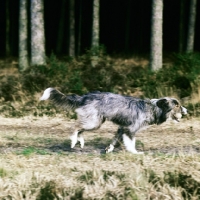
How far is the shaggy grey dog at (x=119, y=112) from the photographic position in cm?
985

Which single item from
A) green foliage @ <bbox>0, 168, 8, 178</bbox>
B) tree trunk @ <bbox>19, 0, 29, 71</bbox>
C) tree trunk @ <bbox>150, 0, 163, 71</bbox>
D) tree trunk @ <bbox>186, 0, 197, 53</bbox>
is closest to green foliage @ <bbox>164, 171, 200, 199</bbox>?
green foliage @ <bbox>0, 168, 8, 178</bbox>

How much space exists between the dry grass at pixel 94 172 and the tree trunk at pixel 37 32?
6.99 meters

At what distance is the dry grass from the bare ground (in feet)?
0.07

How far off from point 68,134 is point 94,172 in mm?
4670

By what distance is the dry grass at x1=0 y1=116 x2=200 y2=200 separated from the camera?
7.18 meters

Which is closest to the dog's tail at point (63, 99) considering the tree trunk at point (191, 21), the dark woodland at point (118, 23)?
the tree trunk at point (191, 21)

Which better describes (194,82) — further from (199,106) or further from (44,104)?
(44,104)

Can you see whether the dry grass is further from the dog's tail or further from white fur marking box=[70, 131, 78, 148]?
the dog's tail

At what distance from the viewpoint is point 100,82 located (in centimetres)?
1630

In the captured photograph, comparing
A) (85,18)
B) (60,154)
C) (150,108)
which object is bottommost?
(60,154)

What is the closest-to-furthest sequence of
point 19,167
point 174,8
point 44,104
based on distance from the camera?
point 19,167 < point 44,104 < point 174,8

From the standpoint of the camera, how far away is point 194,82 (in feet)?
50.4

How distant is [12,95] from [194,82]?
5573 millimetres

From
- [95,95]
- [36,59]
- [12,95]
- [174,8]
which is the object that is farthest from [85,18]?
[95,95]
